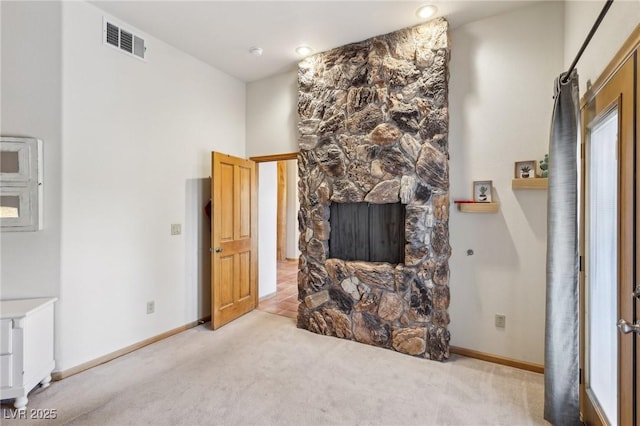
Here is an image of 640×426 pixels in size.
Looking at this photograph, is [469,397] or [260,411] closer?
[260,411]

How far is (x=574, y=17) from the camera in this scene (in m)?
2.10

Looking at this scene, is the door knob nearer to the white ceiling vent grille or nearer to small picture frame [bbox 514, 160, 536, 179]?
small picture frame [bbox 514, 160, 536, 179]

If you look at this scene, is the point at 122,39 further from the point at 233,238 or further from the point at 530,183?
the point at 530,183

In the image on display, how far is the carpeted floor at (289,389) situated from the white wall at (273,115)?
2405 millimetres

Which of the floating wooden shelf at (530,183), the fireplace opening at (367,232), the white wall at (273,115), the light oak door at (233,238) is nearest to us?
the floating wooden shelf at (530,183)

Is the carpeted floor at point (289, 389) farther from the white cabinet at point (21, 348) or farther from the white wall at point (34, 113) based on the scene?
the white wall at point (34, 113)

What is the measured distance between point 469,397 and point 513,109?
2343 millimetres

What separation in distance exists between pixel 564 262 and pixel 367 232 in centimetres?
165

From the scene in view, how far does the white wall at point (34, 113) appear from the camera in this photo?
7.41 feet

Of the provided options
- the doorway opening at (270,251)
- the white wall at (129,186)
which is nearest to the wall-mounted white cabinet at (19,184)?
the white wall at (129,186)

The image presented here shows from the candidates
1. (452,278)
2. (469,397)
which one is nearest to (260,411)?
(469,397)

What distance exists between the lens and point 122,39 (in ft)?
9.04

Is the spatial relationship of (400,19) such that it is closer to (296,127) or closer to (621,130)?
(296,127)

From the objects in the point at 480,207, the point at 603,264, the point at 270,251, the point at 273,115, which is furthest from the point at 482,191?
the point at 270,251
